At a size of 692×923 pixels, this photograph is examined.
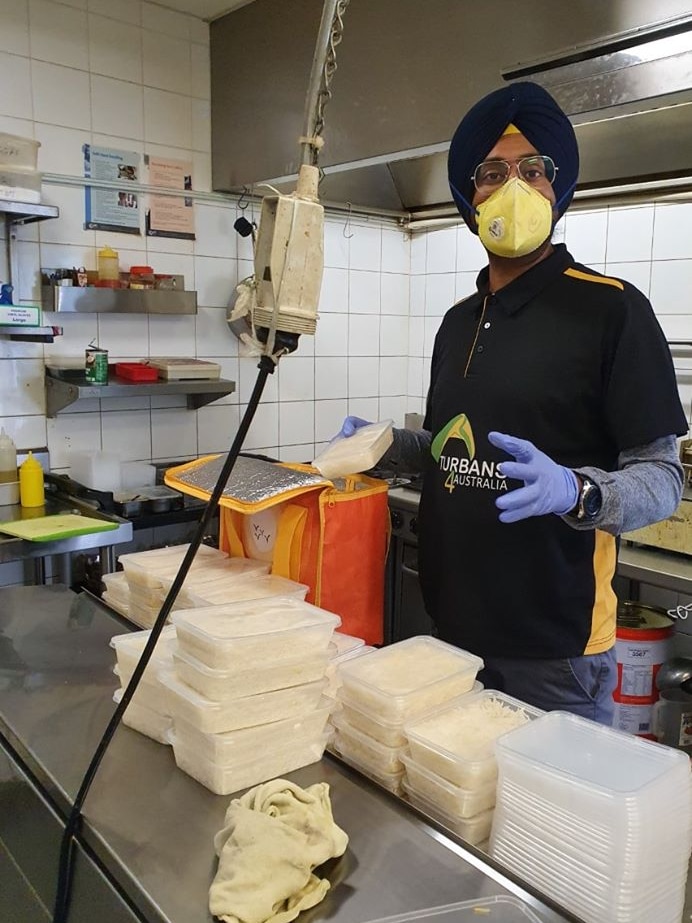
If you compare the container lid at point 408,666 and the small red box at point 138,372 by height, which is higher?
the small red box at point 138,372

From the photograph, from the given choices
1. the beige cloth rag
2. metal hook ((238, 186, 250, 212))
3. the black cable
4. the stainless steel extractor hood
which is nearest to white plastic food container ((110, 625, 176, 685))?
the black cable

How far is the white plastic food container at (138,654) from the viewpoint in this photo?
1.04 m

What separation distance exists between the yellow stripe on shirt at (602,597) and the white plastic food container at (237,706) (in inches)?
23.4

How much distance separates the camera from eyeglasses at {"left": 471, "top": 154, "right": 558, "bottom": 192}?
1400 millimetres

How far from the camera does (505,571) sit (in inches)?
55.2

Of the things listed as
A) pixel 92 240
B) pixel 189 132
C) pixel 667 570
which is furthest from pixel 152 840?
pixel 189 132

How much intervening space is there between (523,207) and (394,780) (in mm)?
932

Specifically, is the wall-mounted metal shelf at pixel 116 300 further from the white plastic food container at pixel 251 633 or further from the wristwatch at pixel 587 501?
the wristwatch at pixel 587 501

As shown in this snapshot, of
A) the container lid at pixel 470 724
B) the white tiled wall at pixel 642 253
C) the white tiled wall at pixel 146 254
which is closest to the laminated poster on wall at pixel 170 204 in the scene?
the white tiled wall at pixel 146 254

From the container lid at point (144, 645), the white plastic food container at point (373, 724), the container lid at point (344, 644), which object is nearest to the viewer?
the white plastic food container at point (373, 724)

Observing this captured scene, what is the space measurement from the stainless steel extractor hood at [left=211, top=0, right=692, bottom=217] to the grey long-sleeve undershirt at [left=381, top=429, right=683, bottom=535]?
0.97 meters

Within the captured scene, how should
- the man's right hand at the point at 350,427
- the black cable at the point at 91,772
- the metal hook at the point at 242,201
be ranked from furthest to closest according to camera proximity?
1. the metal hook at the point at 242,201
2. the man's right hand at the point at 350,427
3. the black cable at the point at 91,772

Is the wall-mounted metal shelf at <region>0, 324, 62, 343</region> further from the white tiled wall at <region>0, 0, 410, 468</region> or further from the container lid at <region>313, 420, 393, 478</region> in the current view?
the container lid at <region>313, 420, 393, 478</region>

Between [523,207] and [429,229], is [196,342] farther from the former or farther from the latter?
[523,207]
